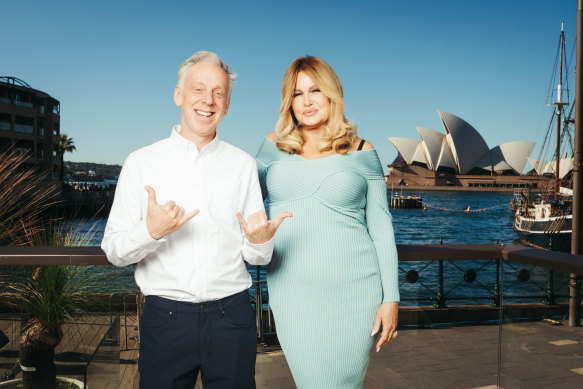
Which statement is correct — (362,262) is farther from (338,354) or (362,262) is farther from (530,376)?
(530,376)

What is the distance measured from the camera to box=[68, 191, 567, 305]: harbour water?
192 centimetres

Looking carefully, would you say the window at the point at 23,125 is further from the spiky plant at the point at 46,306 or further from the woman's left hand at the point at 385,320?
the woman's left hand at the point at 385,320

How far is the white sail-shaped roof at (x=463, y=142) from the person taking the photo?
53375 mm

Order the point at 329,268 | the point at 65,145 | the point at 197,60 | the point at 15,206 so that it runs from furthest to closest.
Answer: the point at 65,145, the point at 15,206, the point at 329,268, the point at 197,60

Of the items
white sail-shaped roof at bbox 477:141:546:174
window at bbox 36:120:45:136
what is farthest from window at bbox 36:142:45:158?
white sail-shaped roof at bbox 477:141:546:174

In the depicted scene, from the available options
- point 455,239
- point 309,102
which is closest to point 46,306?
point 309,102

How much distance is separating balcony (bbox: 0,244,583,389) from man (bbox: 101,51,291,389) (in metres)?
0.63

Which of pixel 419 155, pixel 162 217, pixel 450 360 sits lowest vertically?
pixel 450 360

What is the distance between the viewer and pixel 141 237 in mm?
1122

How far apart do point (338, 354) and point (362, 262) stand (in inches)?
12.5

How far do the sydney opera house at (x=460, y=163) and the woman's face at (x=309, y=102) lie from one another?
58.0m

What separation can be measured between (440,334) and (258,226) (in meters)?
1.32

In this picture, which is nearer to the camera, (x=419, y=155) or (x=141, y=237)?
(x=141, y=237)

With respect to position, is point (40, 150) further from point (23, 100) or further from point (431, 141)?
point (431, 141)
